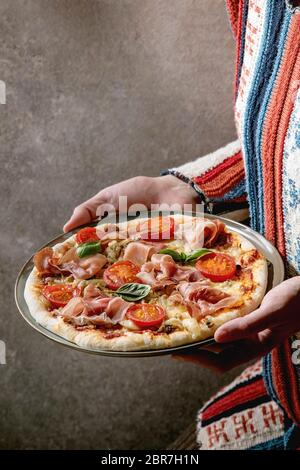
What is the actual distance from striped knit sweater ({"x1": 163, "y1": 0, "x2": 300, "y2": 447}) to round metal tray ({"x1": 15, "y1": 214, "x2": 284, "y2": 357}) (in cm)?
3

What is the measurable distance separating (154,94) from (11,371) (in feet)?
4.62

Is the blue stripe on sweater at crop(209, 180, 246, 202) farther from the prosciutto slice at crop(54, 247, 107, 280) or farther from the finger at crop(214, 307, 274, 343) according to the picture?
Result: the finger at crop(214, 307, 274, 343)

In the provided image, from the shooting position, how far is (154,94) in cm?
250

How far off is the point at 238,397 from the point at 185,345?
669mm

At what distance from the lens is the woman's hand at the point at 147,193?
185 centimetres

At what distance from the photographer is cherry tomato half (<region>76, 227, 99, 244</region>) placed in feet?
5.69

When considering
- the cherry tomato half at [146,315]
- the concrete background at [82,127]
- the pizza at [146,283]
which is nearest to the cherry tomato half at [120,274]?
the pizza at [146,283]

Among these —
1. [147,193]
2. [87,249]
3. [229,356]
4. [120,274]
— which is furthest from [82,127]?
[229,356]

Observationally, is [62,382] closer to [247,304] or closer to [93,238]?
[93,238]

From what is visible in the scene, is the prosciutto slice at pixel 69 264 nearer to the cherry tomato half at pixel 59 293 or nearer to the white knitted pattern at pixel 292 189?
the cherry tomato half at pixel 59 293

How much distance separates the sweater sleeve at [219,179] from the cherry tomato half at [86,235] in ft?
1.09

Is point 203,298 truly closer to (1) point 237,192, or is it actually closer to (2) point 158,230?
(2) point 158,230

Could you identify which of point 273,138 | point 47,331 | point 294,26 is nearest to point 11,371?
point 47,331
